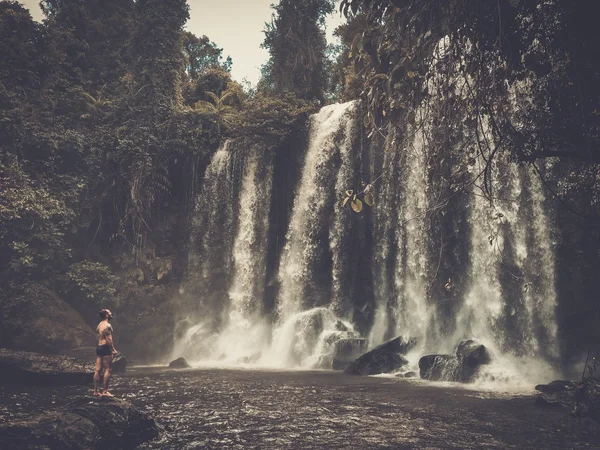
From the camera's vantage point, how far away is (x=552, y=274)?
14945 millimetres

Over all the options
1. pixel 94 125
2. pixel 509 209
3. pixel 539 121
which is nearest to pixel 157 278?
pixel 94 125

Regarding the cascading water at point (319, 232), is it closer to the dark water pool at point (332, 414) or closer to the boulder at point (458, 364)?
the boulder at point (458, 364)

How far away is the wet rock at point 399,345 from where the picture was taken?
15.0 meters

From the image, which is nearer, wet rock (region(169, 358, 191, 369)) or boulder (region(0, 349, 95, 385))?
boulder (region(0, 349, 95, 385))

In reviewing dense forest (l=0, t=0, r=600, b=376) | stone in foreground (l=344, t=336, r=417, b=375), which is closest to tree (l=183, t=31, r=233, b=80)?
dense forest (l=0, t=0, r=600, b=376)

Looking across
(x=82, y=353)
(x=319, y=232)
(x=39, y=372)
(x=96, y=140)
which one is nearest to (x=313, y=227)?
(x=319, y=232)

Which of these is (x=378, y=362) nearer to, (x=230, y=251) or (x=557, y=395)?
(x=557, y=395)

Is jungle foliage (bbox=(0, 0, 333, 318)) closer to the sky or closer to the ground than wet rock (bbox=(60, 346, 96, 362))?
closer to the sky

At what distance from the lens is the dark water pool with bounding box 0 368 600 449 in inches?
261

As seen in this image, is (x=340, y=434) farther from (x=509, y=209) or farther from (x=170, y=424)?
(x=509, y=209)

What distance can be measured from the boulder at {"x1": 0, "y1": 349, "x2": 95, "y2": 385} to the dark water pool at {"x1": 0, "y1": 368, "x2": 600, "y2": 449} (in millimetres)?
638

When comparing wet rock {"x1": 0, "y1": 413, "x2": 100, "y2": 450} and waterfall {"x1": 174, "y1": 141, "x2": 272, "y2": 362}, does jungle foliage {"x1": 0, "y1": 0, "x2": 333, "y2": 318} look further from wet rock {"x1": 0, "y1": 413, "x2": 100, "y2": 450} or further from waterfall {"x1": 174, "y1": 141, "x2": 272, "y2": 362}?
wet rock {"x1": 0, "y1": 413, "x2": 100, "y2": 450}

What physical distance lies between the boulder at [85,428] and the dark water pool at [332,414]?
373 millimetres

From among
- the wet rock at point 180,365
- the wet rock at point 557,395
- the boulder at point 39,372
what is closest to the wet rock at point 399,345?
the wet rock at point 557,395
